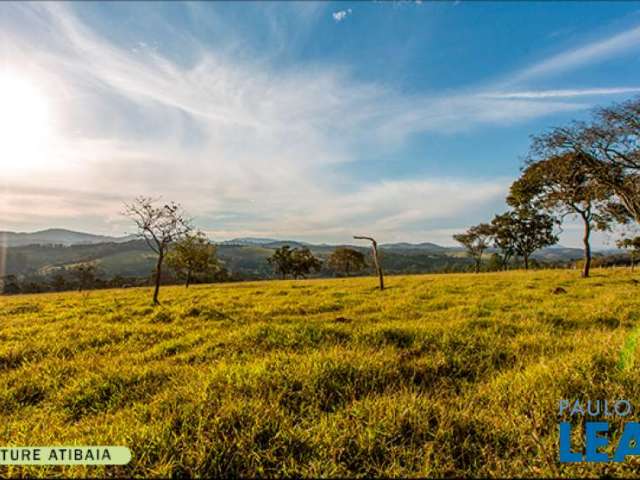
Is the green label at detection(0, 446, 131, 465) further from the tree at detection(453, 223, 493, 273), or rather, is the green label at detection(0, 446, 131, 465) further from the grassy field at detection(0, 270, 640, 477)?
the tree at detection(453, 223, 493, 273)

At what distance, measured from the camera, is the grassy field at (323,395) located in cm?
280

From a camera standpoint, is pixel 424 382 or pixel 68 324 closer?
pixel 424 382

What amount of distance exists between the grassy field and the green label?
0.08 metres

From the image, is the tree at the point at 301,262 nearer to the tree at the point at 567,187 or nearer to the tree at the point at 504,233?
the tree at the point at 504,233

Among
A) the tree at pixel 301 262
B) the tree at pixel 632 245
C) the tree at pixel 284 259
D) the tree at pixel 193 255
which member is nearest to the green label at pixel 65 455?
the tree at pixel 193 255

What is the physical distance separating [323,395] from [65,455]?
2.87 metres

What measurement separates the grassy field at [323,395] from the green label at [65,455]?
0.27 feet

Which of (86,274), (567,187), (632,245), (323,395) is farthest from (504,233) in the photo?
(86,274)

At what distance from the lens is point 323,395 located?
4074mm

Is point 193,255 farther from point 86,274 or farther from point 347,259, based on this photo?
point 347,259

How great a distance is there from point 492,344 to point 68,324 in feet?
45.5

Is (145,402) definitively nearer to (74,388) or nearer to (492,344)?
(74,388)

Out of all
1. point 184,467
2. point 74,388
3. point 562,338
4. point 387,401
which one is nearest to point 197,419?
point 184,467

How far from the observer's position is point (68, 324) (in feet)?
35.4
